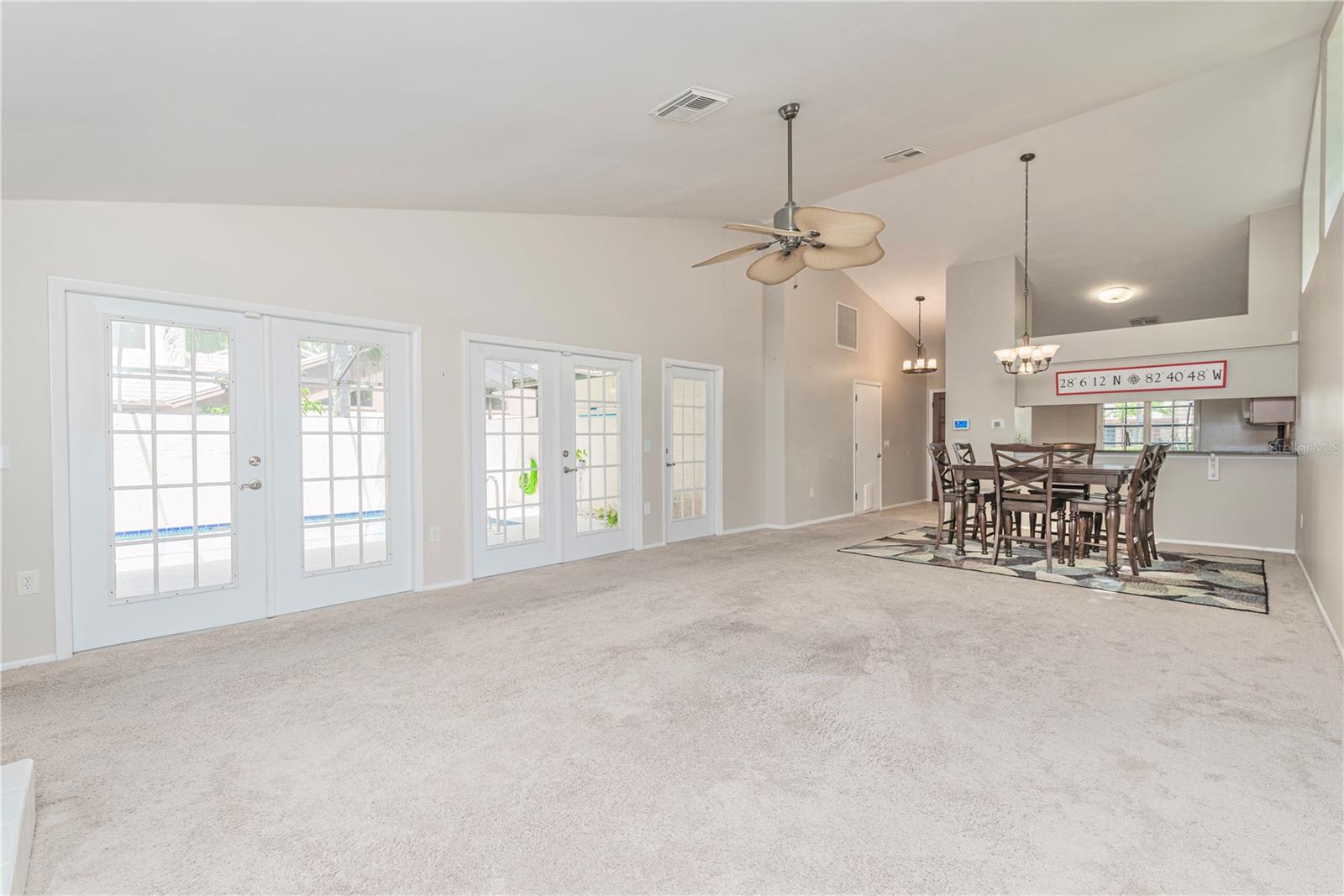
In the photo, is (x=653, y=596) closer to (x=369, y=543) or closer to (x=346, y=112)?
(x=369, y=543)

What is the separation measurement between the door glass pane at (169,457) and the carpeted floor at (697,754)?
1.34 feet

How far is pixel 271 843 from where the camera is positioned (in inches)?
65.5

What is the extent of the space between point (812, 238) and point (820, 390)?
4.50 m

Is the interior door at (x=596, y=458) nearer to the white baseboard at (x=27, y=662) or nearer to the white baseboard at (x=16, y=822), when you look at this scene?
the white baseboard at (x=27, y=662)

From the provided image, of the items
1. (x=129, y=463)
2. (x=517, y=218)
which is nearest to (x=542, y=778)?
(x=129, y=463)

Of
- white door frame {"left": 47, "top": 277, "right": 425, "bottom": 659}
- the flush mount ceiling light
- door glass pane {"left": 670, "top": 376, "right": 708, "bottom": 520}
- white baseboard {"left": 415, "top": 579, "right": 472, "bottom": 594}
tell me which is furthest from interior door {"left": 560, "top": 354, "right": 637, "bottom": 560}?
the flush mount ceiling light

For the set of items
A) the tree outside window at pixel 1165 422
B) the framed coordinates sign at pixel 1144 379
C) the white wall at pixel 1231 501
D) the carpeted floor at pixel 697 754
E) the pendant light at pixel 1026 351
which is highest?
the pendant light at pixel 1026 351

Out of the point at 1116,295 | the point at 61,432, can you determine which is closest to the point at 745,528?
the point at 1116,295

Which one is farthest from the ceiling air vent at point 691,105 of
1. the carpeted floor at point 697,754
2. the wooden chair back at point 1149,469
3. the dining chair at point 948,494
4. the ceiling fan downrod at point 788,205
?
the wooden chair back at point 1149,469

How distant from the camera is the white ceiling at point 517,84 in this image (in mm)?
2162

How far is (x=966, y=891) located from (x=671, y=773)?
864mm

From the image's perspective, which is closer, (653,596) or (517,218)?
(653,596)

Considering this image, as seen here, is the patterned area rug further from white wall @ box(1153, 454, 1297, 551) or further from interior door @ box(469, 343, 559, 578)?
interior door @ box(469, 343, 559, 578)

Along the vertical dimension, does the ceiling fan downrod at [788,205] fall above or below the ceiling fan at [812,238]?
above
